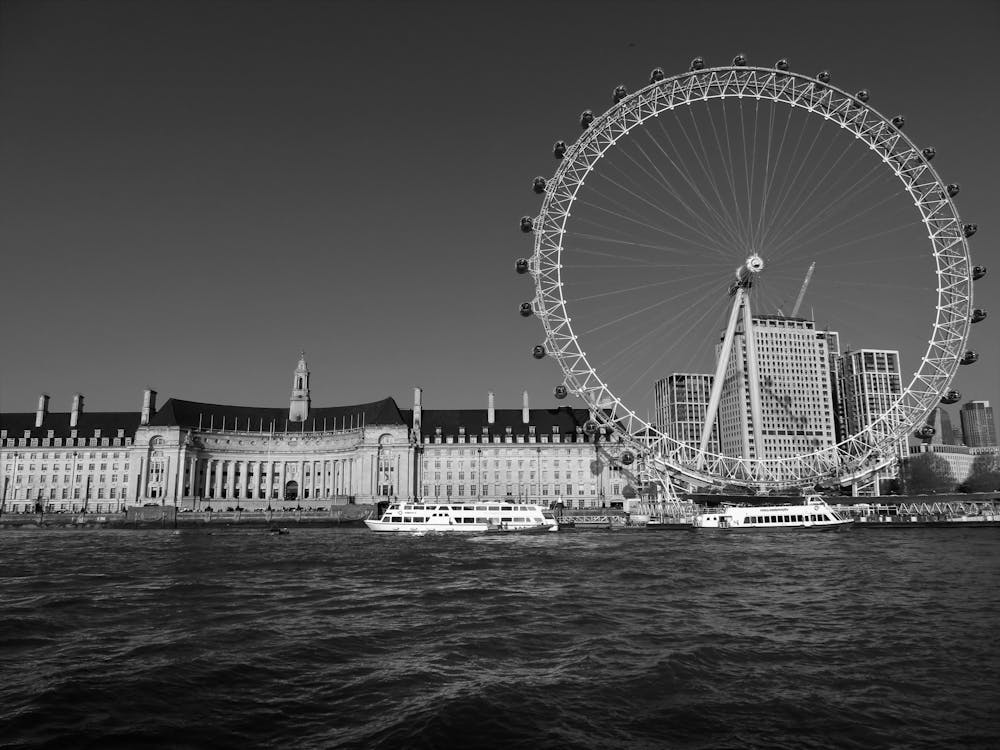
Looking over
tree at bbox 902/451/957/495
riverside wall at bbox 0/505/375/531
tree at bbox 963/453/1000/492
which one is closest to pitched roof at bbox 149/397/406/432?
riverside wall at bbox 0/505/375/531

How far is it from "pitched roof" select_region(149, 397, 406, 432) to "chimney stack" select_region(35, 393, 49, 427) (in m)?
23.7

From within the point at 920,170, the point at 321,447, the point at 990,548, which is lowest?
the point at 990,548

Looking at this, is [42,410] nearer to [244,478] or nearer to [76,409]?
[76,409]

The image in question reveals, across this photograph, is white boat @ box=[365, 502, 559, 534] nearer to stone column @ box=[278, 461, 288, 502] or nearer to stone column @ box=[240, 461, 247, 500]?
stone column @ box=[278, 461, 288, 502]

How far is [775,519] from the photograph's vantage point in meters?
83.2

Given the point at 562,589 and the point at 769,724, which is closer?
the point at 769,724

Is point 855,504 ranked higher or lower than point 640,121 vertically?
lower

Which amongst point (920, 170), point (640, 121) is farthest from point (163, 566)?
point (920, 170)

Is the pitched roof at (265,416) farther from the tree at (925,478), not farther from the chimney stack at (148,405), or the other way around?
the tree at (925,478)

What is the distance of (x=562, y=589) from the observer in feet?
112

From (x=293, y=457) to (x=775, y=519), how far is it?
9887cm

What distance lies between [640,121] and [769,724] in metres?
65.2

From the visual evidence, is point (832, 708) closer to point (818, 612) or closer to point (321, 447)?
point (818, 612)

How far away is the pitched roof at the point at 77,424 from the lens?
146 meters
